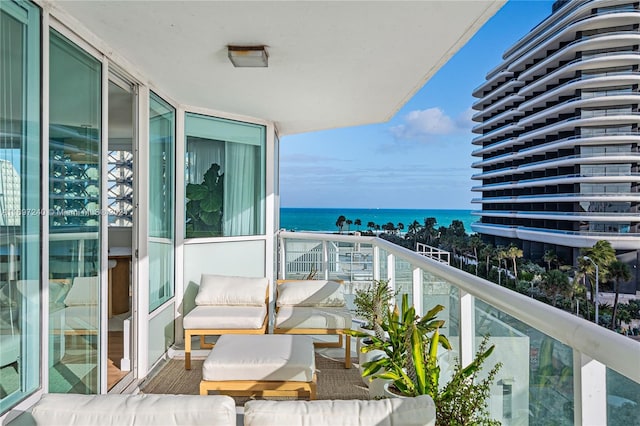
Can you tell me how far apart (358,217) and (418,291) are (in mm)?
40086

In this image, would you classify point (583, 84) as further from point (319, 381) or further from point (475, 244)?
point (319, 381)

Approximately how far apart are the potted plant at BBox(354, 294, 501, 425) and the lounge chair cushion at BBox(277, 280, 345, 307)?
1798 millimetres

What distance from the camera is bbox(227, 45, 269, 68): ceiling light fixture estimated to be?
276cm

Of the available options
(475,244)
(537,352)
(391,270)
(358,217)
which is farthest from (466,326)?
(358,217)

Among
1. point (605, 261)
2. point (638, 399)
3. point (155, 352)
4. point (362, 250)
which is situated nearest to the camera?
point (638, 399)

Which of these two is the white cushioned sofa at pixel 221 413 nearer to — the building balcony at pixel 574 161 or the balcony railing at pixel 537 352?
the balcony railing at pixel 537 352

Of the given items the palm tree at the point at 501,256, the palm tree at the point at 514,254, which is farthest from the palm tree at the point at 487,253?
the palm tree at the point at 514,254

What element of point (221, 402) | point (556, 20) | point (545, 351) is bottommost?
point (221, 402)

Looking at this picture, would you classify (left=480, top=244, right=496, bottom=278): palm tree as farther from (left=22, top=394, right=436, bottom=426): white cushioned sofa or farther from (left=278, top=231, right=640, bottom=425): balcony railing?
(left=22, top=394, right=436, bottom=426): white cushioned sofa

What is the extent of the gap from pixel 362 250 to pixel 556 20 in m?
39.5

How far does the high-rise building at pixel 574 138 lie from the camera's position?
28938 mm

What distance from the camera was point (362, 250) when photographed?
16.4 feet

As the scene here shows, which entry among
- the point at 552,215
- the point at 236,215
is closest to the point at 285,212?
the point at 552,215

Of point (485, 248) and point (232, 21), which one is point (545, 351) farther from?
point (485, 248)
